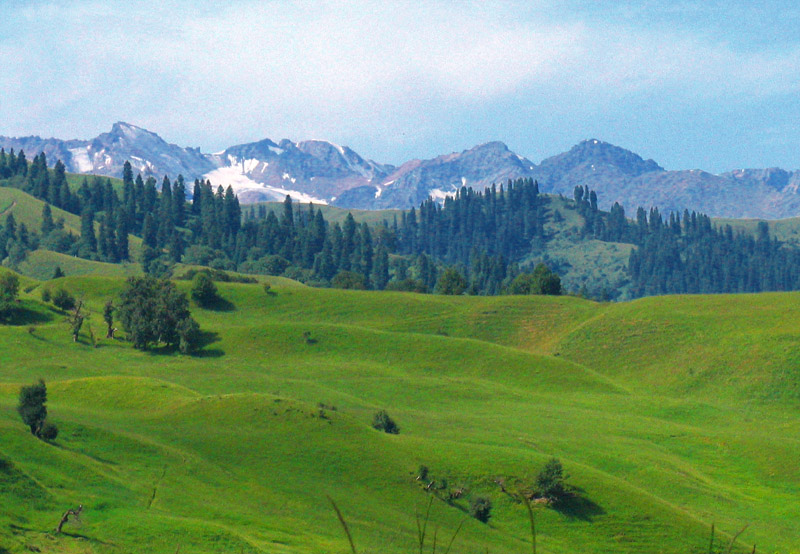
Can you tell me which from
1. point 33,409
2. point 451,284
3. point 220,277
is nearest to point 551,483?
point 33,409

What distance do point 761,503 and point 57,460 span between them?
5302 cm

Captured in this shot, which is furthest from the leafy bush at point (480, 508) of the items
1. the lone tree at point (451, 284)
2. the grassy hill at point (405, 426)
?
the lone tree at point (451, 284)

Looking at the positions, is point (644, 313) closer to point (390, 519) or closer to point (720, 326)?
point (720, 326)

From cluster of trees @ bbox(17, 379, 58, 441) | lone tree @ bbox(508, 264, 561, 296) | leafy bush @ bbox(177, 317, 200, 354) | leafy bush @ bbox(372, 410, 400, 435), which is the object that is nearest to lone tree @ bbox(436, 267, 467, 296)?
lone tree @ bbox(508, 264, 561, 296)

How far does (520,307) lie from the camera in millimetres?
158375

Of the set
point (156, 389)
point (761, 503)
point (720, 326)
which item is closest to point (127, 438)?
point (156, 389)

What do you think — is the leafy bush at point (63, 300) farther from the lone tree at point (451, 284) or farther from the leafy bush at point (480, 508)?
the leafy bush at point (480, 508)

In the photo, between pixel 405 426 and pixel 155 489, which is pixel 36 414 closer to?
pixel 155 489

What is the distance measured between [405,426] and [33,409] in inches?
1385

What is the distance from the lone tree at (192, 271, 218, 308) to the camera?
5881 inches

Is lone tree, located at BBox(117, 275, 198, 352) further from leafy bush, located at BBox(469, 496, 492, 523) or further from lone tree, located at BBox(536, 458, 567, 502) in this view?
leafy bush, located at BBox(469, 496, 492, 523)

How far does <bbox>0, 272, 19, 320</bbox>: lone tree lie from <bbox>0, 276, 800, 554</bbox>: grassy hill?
2822 mm

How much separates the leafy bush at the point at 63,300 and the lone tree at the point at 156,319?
15.0 meters

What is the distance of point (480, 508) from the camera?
5450 cm
